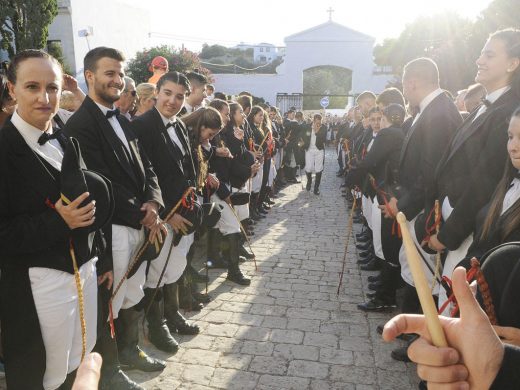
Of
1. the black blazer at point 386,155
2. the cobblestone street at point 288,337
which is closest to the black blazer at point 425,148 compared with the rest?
the black blazer at point 386,155

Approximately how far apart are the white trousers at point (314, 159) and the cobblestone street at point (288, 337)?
524cm

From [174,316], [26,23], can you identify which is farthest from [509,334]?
[26,23]

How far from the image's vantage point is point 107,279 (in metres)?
2.91

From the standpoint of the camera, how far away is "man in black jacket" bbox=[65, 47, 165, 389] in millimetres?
2910

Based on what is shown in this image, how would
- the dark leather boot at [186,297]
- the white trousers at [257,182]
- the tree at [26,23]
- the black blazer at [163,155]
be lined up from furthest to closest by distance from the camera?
1. the tree at [26,23]
2. the white trousers at [257,182]
3. the dark leather boot at [186,297]
4. the black blazer at [163,155]

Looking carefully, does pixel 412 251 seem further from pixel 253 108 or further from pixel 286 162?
pixel 286 162

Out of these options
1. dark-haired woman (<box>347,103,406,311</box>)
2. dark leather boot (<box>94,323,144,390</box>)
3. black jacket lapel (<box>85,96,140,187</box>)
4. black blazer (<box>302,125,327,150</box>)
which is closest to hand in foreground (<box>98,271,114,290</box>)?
dark leather boot (<box>94,323,144,390</box>)

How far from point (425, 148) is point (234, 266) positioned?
2.91 meters

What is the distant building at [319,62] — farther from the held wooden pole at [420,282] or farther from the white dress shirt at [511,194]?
the held wooden pole at [420,282]

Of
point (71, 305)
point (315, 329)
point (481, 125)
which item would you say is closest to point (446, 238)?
point (481, 125)

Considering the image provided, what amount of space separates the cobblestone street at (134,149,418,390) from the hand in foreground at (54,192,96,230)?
1.75m

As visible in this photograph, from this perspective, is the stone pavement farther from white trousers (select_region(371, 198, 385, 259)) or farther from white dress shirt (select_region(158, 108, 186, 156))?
white dress shirt (select_region(158, 108, 186, 156))

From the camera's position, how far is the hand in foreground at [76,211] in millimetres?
2158

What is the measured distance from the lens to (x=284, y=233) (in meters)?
7.94
